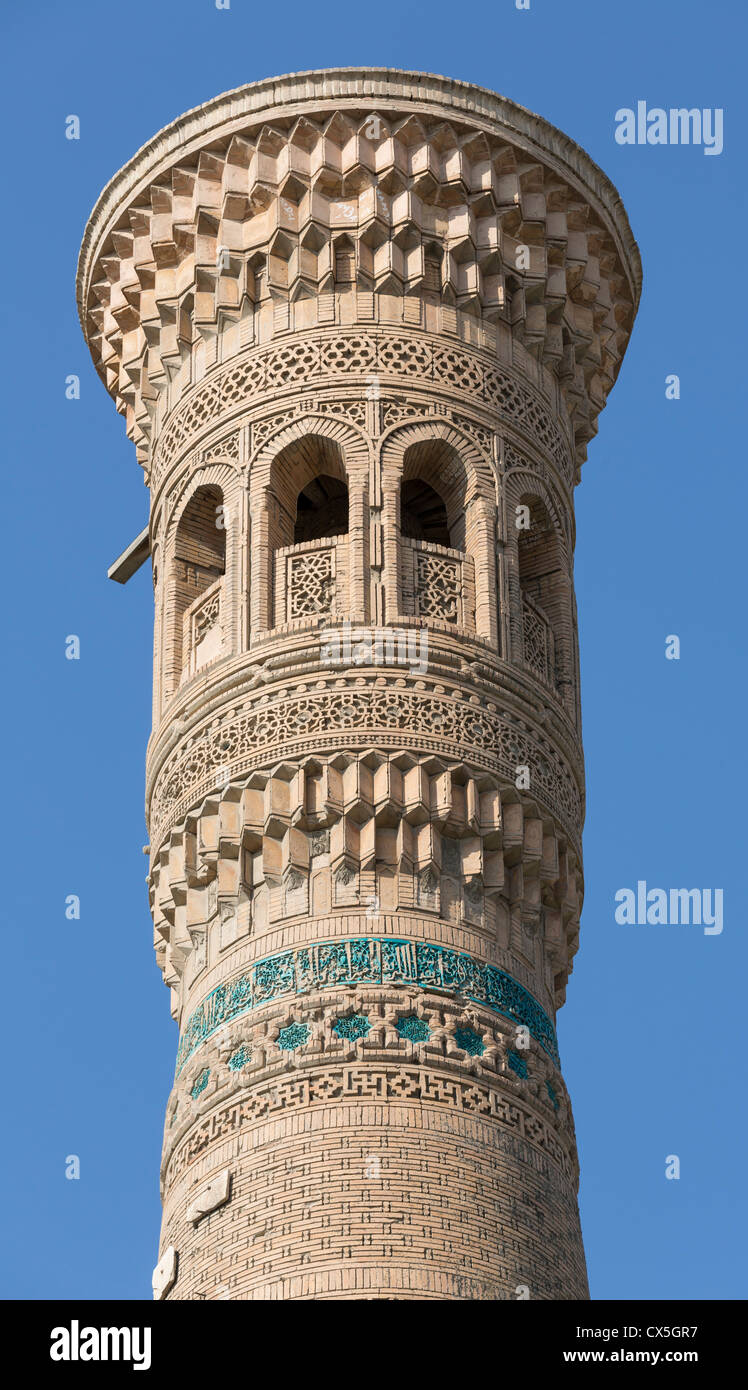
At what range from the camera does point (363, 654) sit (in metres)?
14.7

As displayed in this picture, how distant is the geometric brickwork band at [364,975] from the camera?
1400 cm

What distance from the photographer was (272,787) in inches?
573

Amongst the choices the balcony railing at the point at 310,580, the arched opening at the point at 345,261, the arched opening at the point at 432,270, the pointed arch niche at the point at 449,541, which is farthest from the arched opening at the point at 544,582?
the arched opening at the point at 345,261

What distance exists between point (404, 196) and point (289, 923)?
12.8 feet

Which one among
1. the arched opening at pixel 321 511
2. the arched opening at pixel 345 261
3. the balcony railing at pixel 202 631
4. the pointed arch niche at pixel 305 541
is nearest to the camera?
the pointed arch niche at pixel 305 541

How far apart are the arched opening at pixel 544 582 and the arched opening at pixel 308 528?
889 millimetres

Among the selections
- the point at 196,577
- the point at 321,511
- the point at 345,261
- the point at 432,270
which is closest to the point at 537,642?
the point at 321,511

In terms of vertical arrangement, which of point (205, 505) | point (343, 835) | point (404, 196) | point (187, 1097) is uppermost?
point (404, 196)

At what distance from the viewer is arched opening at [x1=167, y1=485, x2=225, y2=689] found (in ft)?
51.1

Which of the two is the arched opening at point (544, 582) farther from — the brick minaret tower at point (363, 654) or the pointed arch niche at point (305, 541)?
the pointed arch niche at point (305, 541)

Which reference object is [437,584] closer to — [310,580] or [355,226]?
[310,580]

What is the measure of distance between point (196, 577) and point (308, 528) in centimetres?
62
